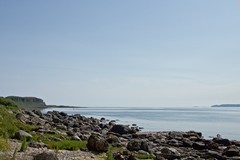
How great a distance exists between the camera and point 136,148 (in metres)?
23.1

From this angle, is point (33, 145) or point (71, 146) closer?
point (33, 145)

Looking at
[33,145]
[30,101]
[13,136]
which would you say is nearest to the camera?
[33,145]

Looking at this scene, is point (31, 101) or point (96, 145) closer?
point (96, 145)

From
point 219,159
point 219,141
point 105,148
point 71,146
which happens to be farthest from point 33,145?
point 219,141

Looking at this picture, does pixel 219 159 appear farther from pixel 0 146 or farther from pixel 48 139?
pixel 0 146

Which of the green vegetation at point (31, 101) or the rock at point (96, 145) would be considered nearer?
the rock at point (96, 145)

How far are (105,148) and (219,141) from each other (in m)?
18.7

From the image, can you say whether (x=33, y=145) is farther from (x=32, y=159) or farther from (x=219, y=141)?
(x=219, y=141)

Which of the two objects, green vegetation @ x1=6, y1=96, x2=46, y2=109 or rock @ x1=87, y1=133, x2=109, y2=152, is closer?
rock @ x1=87, y1=133, x2=109, y2=152

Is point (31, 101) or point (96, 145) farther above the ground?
point (31, 101)

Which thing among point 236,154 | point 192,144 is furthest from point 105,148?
Result: point 192,144

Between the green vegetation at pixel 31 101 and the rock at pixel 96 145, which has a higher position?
the green vegetation at pixel 31 101

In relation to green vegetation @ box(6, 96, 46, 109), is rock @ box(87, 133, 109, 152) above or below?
below

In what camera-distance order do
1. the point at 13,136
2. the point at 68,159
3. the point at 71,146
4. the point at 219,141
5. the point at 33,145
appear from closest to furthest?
the point at 68,159 < the point at 33,145 < the point at 71,146 < the point at 13,136 < the point at 219,141
